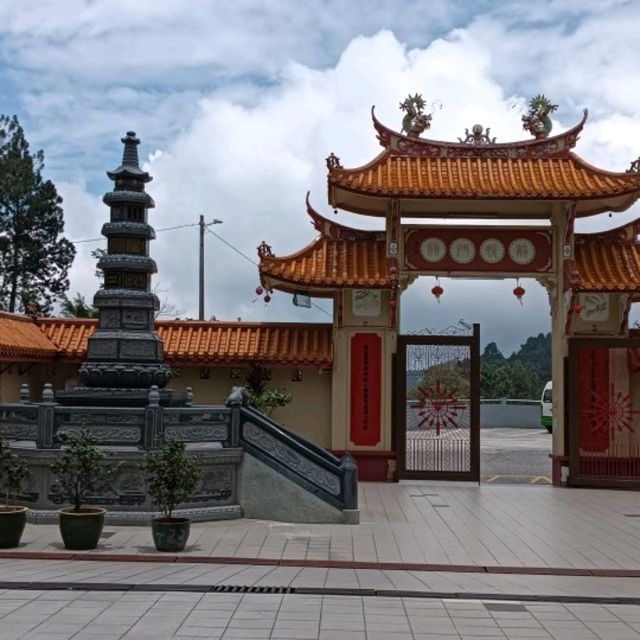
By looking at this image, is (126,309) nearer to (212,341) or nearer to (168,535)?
(168,535)

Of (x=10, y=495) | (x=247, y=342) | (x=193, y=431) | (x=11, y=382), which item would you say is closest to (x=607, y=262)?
(x=247, y=342)

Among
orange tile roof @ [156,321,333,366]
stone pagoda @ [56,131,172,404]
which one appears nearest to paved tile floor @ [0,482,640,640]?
stone pagoda @ [56,131,172,404]

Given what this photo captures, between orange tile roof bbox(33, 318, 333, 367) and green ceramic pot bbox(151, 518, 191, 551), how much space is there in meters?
7.61

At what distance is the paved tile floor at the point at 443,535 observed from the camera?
10188 mm

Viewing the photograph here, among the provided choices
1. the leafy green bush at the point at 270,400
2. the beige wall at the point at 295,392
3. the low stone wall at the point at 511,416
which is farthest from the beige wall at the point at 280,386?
the low stone wall at the point at 511,416

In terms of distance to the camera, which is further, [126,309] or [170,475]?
[126,309]

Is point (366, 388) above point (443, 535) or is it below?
above

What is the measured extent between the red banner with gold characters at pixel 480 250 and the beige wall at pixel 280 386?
3.08m

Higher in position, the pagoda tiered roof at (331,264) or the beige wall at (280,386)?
the pagoda tiered roof at (331,264)

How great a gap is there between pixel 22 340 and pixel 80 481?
6847 mm

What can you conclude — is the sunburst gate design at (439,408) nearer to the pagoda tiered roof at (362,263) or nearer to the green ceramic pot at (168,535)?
the pagoda tiered roof at (362,263)

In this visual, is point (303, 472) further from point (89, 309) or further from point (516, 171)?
point (89, 309)

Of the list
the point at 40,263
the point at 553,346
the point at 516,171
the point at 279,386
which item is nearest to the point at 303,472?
the point at 279,386

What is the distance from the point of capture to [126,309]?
13.3m
